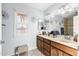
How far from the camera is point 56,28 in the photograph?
1.69 metres

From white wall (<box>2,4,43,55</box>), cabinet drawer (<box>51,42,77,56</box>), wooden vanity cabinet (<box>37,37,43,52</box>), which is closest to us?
cabinet drawer (<box>51,42,77,56</box>)

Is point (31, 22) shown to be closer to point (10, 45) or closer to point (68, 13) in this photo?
point (10, 45)

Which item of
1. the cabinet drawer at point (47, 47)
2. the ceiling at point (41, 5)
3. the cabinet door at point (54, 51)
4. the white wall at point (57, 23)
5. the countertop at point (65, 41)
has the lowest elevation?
the cabinet door at point (54, 51)

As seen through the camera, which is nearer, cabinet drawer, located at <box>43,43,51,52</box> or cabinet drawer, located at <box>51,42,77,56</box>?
cabinet drawer, located at <box>51,42,77,56</box>

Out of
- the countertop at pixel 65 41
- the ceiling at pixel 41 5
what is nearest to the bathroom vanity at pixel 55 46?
the countertop at pixel 65 41

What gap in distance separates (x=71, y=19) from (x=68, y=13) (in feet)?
0.36

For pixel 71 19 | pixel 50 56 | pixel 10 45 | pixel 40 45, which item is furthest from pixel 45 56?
pixel 71 19

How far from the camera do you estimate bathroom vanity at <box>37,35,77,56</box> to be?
156cm

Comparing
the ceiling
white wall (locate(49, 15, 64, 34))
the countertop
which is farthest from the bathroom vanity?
the ceiling

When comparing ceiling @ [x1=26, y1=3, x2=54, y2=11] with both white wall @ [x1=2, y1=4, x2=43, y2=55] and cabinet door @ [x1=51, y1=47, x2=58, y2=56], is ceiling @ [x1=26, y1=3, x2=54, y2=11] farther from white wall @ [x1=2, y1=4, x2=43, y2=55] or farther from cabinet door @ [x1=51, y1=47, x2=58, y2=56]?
cabinet door @ [x1=51, y1=47, x2=58, y2=56]

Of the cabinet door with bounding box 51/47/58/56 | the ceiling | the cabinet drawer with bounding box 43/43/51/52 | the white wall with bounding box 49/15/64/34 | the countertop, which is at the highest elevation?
the ceiling

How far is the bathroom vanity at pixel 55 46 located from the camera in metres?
1.56

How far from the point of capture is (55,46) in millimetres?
1693

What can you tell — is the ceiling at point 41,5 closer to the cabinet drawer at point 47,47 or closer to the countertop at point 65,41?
the countertop at point 65,41
